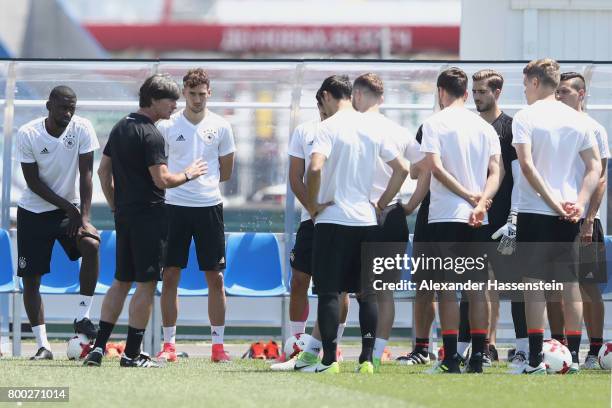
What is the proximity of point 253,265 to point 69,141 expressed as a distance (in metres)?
2.76

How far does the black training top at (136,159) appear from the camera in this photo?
9758mm

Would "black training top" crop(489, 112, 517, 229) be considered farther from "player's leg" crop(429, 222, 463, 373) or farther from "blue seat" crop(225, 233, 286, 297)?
"blue seat" crop(225, 233, 286, 297)

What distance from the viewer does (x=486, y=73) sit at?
10664 mm

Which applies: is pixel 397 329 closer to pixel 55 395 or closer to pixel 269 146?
pixel 269 146

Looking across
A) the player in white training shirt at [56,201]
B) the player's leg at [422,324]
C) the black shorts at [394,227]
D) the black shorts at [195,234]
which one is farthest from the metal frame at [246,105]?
the black shorts at [394,227]

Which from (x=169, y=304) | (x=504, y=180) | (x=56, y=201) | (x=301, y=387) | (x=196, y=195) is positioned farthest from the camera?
(x=56, y=201)

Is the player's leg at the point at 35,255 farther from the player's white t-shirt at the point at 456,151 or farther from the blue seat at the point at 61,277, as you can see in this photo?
the player's white t-shirt at the point at 456,151

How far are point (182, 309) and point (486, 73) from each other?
442 centimetres

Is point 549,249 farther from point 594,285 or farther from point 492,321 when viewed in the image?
point 492,321

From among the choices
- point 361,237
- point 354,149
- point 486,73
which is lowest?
point 361,237

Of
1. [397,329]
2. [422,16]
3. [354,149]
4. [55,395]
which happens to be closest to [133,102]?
[397,329]

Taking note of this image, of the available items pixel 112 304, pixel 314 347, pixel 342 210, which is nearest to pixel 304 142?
pixel 342 210

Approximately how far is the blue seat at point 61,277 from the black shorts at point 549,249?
16.1ft

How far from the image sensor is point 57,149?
36.7ft
